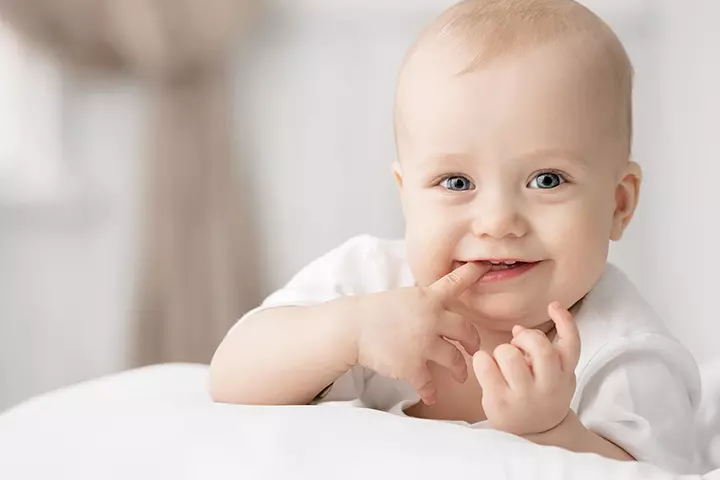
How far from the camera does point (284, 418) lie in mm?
802

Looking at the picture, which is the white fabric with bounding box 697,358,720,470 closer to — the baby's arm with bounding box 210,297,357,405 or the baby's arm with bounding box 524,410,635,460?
the baby's arm with bounding box 524,410,635,460

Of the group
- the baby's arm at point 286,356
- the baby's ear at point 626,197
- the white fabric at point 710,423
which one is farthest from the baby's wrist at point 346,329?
the white fabric at point 710,423

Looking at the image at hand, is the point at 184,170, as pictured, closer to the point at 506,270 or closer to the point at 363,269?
the point at 363,269

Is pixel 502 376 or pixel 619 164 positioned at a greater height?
pixel 619 164

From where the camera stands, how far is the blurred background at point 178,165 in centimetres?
216

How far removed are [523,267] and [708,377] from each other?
0.48m

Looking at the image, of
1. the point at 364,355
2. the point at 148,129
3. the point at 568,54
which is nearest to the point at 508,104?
the point at 568,54

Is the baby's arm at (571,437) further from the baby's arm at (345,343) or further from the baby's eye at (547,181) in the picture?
the baby's eye at (547,181)

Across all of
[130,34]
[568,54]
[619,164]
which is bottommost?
[619,164]

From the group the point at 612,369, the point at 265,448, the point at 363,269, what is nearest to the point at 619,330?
the point at 612,369

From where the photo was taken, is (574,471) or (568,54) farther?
(568,54)

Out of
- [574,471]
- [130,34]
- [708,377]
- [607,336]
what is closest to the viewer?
[574,471]

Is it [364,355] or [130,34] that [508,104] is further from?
[130,34]

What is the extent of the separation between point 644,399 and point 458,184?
27 cm
